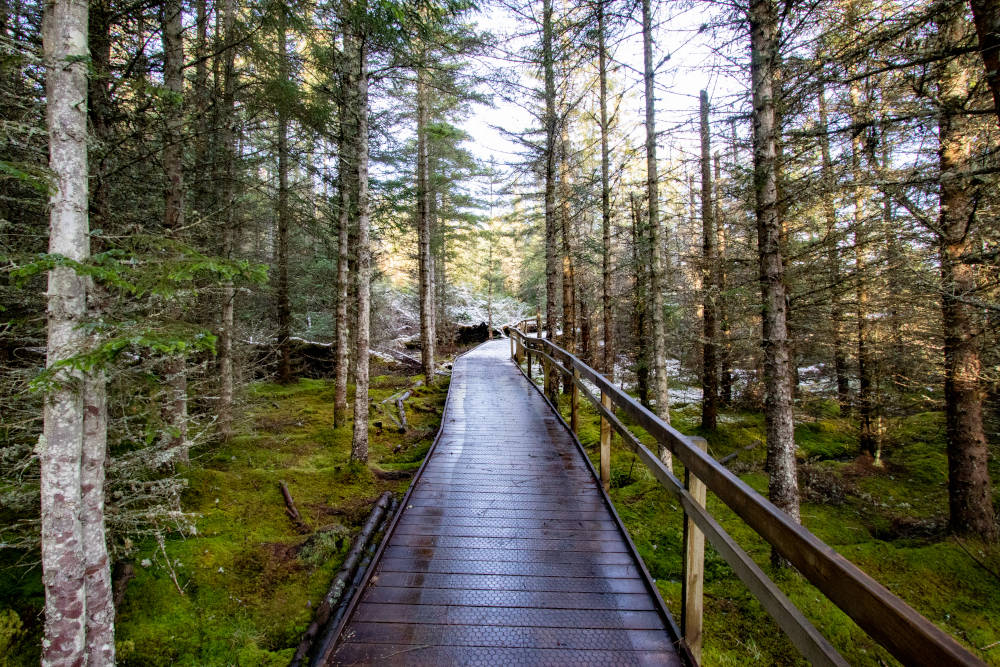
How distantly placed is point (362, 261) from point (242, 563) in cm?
429

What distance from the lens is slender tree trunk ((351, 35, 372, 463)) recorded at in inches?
256

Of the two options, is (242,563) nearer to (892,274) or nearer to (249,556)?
(249,556)

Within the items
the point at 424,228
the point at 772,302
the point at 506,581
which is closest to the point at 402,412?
the point at 424,228

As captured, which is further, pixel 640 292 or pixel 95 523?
pixel 640 292

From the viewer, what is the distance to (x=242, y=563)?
4316mm

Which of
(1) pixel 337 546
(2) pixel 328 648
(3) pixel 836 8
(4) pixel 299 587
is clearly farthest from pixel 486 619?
(3) pixel 836 8

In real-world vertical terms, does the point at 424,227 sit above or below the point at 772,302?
Result: above

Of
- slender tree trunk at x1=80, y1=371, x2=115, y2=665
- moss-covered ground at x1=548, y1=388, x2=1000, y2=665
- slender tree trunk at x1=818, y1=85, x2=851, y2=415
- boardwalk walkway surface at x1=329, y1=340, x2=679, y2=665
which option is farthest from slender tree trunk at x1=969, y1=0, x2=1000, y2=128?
slender tree trunk at x1=80, y1=371, x2=115, y2=665

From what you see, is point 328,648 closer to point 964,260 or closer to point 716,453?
point 964,260

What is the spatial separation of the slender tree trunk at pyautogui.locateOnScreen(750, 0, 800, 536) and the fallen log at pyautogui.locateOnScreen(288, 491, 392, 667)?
5.13m

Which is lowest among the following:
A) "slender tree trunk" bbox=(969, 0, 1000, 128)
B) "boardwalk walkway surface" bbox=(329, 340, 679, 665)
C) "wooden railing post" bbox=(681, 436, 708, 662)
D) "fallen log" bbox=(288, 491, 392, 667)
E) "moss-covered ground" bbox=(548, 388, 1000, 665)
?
"moss-covered ground" bbox=(548, 388, 1000, 665)

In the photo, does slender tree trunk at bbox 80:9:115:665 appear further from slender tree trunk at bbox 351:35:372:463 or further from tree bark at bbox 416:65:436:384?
tree bark at bbox 416:65:436:384

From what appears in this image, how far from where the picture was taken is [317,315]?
15977 mm

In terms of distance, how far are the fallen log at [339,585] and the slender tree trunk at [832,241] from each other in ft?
21.5
